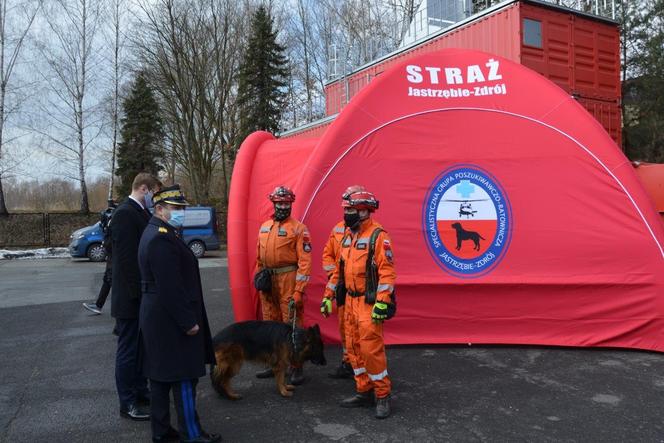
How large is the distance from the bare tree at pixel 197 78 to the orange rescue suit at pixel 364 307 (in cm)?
2505

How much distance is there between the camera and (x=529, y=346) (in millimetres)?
6340

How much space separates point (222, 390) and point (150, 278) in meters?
1.64

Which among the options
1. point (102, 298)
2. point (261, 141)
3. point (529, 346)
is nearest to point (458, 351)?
point (529, 346)

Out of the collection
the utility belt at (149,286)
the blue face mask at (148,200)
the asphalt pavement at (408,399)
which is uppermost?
the blue face mask at (148,200)

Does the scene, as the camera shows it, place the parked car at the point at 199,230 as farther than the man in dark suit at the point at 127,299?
Yes

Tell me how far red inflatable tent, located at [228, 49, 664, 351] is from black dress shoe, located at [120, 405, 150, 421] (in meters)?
2.03

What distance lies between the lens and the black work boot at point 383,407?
170 inches

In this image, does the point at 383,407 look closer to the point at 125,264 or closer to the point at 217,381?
the point at 217,381

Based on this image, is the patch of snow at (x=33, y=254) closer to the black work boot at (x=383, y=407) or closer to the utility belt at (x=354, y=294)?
the utility belt at (x=354, y=294)

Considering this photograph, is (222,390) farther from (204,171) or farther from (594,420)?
(204,171)

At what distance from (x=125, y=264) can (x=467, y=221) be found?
4.03 metres

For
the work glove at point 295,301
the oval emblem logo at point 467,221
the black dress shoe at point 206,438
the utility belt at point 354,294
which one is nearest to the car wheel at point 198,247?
the oval emblem logo at point 467,221

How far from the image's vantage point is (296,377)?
5.23m

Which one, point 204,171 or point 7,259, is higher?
point 204,171
